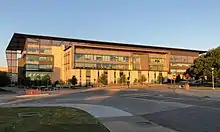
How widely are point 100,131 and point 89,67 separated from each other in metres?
112

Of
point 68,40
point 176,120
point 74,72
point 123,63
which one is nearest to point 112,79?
point 123,63

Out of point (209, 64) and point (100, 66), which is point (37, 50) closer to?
point (100, 66)

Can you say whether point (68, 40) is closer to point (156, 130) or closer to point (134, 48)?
point (134, 48)

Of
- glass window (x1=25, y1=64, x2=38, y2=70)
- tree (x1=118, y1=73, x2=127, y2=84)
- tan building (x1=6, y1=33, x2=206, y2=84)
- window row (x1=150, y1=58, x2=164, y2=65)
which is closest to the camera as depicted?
glass window (x1=25, y1=64, x2=38, y2=70)

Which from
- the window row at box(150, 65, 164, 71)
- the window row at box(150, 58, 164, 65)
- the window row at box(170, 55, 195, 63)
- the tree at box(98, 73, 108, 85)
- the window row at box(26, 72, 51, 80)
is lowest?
the tree at box(98, 73, 108, 85)

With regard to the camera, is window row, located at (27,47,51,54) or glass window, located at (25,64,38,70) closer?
glass window, located at (25,64,38,70)

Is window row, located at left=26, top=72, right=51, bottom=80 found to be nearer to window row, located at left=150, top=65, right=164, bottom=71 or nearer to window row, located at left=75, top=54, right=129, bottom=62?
window row, located at left=75, top=54, right=129, bottom=62

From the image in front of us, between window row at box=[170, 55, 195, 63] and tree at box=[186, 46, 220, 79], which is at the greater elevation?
window row at box=[170, 55, 195, 63]

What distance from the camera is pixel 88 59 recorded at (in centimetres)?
12262

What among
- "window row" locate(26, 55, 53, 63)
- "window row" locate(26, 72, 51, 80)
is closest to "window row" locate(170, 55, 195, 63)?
"window row" locate(26, 55, 53, 63)

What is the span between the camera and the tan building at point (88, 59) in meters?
121

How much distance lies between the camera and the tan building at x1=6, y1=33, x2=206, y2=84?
397 feet

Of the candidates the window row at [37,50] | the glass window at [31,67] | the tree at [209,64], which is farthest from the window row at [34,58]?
the tree at [209,64]

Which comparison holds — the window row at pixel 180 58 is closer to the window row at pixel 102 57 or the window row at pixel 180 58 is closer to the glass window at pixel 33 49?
the window row at pixel 102 57
